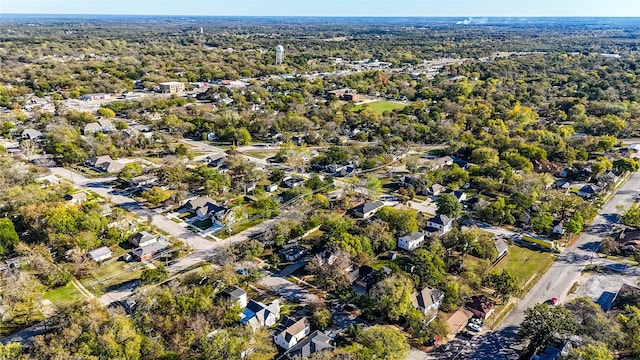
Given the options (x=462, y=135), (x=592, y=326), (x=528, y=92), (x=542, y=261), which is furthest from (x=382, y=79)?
(x=592, y=326)

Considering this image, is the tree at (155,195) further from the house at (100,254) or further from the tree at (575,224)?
the tree at (575,224)

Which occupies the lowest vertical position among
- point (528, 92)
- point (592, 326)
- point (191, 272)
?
point (191, 272)

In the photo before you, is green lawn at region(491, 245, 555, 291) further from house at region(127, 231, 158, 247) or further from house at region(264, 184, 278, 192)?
house at region(127, 231, 158, 247)

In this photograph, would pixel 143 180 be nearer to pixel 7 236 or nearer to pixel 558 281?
pixel 7 236

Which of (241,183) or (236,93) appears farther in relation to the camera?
(236,93)

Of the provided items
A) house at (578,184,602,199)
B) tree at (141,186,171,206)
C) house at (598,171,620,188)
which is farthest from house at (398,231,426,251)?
house at (598,171,620,188)

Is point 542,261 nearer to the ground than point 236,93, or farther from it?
nearer to the ground

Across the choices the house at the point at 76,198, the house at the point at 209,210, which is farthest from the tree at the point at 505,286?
the house at the point at 76,198

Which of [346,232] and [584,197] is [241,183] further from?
[584,197]

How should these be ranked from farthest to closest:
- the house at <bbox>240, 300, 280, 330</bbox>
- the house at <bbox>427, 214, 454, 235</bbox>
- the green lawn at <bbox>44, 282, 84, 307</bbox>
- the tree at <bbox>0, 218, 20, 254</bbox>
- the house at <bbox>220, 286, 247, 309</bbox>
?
1. the house at <bbox>427, 214, 454, 235</bbox>
2. the tree at <bbox>0, 218, 20, 254</bbox>
3. the green lawn at <bbox>44, 282, 84, 307</bbox>
4. the house at <bbox>220, 286, 247, 309</bbox>
5. the house at <bbox>240, 300, 280, 330</bbox>
